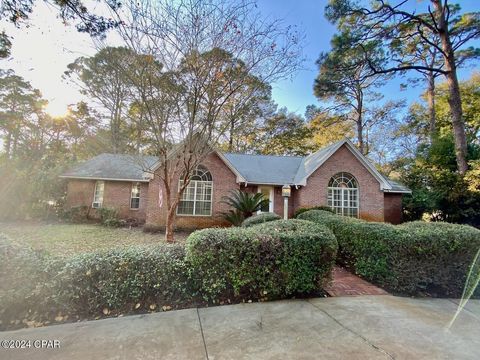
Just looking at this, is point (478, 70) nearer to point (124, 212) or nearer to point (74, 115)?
point (124, 212)

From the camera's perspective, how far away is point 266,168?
15.8m

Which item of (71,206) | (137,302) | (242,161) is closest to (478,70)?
(242,161)

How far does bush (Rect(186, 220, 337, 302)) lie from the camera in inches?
169

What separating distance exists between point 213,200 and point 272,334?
10.3m

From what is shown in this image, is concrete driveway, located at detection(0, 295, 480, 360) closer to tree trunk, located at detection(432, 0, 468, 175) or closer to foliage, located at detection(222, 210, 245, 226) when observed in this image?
foliage, located at detection(222, 210, 245, 226)

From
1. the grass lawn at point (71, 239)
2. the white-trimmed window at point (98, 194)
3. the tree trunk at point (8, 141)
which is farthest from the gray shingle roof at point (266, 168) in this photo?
the tree trunk at point (8, 141)

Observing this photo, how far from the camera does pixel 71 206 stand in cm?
1467

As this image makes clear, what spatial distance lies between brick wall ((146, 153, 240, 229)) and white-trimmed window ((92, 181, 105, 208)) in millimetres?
4709

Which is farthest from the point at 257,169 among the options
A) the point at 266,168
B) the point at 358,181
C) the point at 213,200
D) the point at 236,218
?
the point at 358,181

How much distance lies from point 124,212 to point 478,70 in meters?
31.4

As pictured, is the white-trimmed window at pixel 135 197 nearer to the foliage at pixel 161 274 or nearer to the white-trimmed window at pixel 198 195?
the white-trimmed window at pixel 198 195

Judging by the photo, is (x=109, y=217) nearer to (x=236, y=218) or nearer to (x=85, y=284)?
(x=236, y=218)

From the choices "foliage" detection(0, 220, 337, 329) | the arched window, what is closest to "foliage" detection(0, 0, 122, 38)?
"foliage" detection(0, 220, 337, 329)

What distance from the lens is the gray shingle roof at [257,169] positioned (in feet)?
45.4
